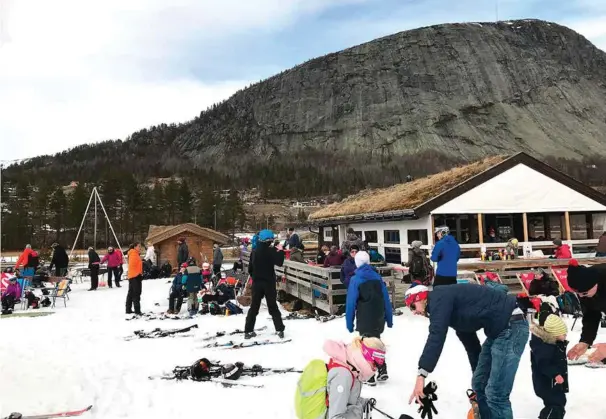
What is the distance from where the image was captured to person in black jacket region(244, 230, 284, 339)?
8.50m

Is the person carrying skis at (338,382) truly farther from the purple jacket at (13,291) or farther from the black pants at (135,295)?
the purple jacket at (13,291)

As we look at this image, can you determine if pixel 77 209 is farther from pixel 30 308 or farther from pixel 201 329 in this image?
pixel 201 329

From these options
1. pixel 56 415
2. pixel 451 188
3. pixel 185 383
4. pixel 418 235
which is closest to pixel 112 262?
pixel 418 235

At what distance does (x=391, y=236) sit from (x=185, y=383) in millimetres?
11877

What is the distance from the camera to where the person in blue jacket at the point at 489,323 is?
11.9ft

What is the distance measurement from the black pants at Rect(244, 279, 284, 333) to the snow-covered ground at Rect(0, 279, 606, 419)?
1.64 ft

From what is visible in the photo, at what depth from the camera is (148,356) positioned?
24.5 ft

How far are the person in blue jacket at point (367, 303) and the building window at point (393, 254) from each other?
10231 mm

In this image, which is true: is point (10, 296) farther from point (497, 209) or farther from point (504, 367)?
point (497, 209)

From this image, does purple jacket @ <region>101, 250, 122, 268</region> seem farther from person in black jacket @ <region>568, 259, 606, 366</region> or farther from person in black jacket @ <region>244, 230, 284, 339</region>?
person in black jacket @ <region>568, 259, 606, 366</region>

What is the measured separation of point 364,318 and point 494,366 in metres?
2.23

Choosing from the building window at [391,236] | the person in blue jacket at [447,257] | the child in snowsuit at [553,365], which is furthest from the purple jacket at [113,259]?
the child in snowsuit at [553,365]

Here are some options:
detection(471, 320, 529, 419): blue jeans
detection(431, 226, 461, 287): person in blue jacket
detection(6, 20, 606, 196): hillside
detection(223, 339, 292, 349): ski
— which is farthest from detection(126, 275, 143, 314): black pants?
detection(6, 20, 606, 196): hillside

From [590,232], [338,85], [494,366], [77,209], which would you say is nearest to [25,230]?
[77,209]
